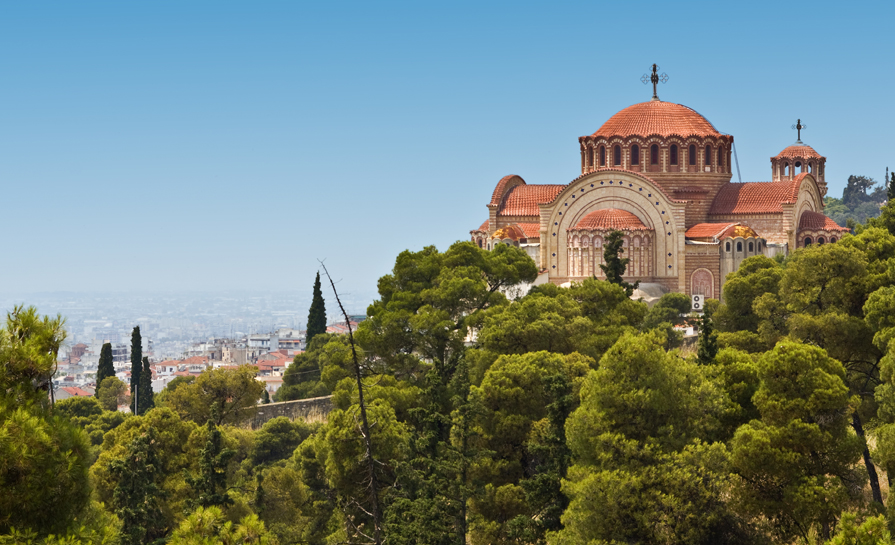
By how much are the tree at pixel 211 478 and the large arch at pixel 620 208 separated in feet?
101

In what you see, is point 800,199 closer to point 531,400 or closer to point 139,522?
point 531,400

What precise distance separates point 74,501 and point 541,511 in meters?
13.3

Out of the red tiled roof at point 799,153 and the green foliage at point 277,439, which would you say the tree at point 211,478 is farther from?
the red tiled roof at point 799,153

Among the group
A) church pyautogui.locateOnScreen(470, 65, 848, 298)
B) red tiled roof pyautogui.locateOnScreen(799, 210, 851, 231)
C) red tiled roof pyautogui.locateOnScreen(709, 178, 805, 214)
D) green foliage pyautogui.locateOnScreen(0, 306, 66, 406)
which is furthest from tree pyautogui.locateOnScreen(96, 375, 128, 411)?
green foliage pyautogui.locateOnScreen(0, 306, 66, 406)

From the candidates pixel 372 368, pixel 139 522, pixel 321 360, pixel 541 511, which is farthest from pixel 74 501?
pixel 321 360

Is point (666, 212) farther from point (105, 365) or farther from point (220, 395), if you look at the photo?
point (105, 365)

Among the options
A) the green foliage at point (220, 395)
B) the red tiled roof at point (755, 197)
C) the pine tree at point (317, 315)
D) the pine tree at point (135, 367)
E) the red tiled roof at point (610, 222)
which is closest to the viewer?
the green foliage at point (220, 395)

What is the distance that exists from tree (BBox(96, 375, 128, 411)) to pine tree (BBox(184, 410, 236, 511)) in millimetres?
25995

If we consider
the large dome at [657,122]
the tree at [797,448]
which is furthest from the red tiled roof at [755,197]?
the tree at [797,448]

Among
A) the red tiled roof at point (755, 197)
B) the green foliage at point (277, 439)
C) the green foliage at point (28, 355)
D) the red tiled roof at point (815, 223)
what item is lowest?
the green foliage at point (277, 439)

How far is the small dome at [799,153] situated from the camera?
219 feet

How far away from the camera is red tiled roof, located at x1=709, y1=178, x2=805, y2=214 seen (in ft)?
194

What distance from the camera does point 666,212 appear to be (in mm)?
58406

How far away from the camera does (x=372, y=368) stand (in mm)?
38656
